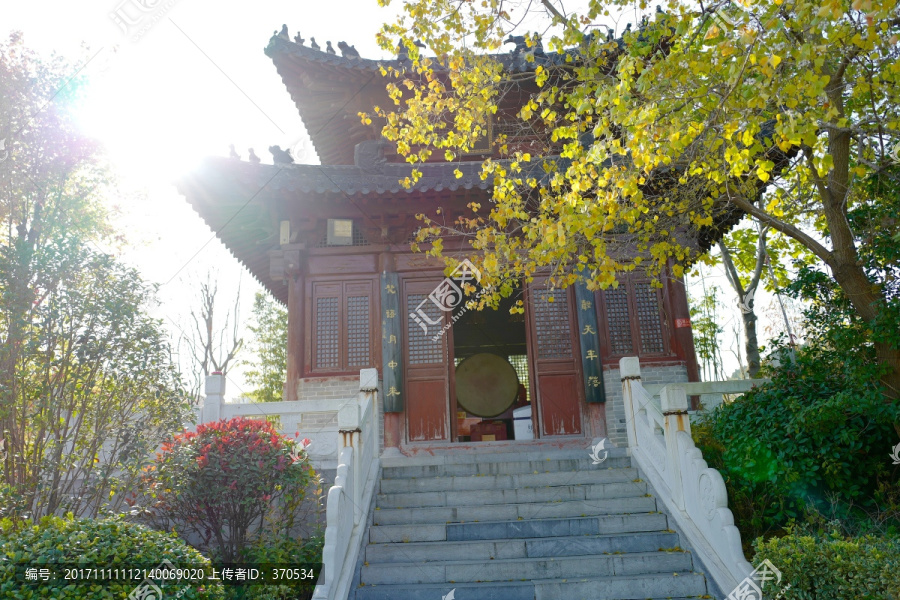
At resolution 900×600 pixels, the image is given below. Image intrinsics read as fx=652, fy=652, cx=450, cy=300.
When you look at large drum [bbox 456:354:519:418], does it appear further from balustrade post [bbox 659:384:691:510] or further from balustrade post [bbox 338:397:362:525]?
balustrade post [bbox 659:384:691:510]

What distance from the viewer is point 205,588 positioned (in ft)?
12.9

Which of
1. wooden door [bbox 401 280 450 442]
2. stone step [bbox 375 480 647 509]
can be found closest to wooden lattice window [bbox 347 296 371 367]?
wooden door [bbox 401 280 450 442]

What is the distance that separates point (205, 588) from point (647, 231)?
565 centimetres

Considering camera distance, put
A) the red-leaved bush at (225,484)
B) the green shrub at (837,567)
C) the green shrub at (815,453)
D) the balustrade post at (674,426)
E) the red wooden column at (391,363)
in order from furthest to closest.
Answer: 1. the red wooden column at (391,363)
2. the balustrade post at (674,426)
3. the green shrub at (815,453)
4. the red-leaved bush at (225,484)
5. the green shrub at (837,567)

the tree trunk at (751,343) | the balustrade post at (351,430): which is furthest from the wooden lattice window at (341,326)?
the tree trunk at (751,343)

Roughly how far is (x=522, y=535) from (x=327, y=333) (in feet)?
13.3

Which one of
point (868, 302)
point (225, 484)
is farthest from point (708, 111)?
point (225, 484)

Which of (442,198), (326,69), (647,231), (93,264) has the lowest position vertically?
(93,264)

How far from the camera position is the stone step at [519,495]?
6.12 m

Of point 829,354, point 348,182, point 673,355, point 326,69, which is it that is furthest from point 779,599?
point 326,69

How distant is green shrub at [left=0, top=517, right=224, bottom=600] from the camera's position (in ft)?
11.2

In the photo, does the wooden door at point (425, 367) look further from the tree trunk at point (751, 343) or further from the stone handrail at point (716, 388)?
the tree trunk at point (751, 343)

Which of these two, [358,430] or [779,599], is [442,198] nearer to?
[358,430]

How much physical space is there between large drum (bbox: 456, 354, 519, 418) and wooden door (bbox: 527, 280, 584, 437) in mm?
5460
